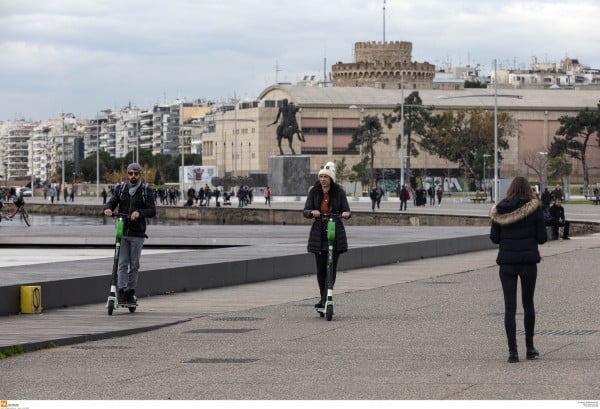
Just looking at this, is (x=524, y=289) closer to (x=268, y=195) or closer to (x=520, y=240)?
(x=520, y=240)

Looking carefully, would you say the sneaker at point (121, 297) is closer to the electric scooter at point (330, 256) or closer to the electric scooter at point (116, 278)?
the electric scooter at point (116, 278)

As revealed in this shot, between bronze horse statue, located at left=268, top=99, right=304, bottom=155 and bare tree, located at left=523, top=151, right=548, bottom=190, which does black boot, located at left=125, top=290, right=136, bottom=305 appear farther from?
bare tree, located at left=523, top=151, right=548, bottom=190

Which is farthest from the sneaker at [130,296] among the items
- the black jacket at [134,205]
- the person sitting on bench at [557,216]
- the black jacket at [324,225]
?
the person sitting on bench at [557,216]

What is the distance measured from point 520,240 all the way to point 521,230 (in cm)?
9

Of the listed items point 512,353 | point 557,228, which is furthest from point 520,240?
point 557,228

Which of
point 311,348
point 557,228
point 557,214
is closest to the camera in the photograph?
point 311,348

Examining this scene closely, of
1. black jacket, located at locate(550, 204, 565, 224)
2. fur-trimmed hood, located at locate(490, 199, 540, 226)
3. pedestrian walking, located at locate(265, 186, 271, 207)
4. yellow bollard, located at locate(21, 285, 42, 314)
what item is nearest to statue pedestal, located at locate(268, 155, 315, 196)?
pedestrian walking, located at locate(265, 186, 271, 207)

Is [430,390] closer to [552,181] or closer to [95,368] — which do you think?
[95,368]

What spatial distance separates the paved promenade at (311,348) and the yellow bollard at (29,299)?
0.23 m

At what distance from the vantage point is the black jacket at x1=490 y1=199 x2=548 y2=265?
1315 centimetres

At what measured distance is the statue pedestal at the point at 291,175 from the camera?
93.6 meters

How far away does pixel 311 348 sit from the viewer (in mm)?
14078

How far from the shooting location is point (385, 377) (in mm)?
11688

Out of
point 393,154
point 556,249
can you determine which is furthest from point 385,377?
point 393,154
